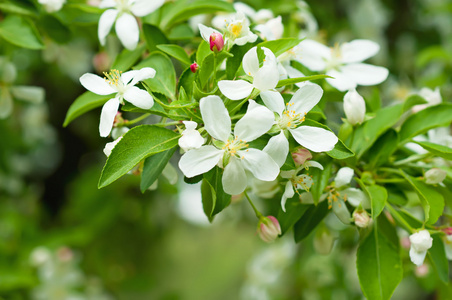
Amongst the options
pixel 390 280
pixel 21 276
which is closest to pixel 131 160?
pixel 390 280

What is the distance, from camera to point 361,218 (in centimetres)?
88

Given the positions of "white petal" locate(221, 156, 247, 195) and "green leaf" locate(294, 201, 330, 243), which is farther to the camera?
"green leaf" locate(294, 201, 330, 243)

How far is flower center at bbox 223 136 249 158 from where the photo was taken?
77cm

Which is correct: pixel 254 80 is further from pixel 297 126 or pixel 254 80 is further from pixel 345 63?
pixel 345 63

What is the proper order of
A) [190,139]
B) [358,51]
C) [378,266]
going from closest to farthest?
[190,139]
[378,266]
[358,51]

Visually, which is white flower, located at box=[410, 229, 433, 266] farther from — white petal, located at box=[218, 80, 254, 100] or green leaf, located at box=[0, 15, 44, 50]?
green leaf, located at box=[0, 15, 44, 50]

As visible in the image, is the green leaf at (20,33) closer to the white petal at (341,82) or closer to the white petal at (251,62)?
the white petal at (251,62)

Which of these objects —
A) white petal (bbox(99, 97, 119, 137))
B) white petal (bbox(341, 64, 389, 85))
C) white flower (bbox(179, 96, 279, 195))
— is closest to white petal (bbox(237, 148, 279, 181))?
white flower (bbox(179, 96, 279, 195))

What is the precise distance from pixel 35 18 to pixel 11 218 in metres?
0.94

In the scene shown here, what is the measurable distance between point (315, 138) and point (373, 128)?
0.88ft

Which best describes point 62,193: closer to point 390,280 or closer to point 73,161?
point 73,161

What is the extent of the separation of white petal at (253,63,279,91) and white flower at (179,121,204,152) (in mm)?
134

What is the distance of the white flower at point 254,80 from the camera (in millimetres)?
770

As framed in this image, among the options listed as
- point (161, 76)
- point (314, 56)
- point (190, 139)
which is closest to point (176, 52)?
point (161, 76)
